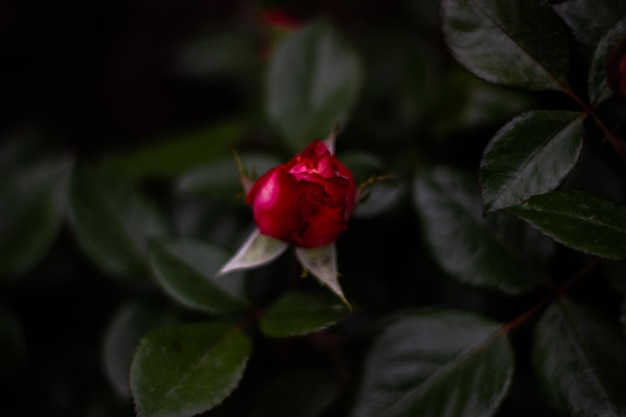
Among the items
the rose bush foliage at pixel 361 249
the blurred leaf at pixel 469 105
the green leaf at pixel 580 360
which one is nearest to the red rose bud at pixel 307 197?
the rose bush foliage at pixel 361 249

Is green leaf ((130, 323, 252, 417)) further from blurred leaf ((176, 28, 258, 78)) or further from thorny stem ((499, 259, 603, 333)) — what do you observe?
blurred leaf ((176, 28, 258, 78))

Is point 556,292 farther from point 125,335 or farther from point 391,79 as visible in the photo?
point 391,79

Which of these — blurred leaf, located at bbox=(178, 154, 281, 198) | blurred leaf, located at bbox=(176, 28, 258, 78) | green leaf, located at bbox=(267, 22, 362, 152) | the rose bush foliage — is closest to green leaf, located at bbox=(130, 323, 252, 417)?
the rose bush foliage

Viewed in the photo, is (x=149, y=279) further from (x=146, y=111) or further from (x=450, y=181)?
(x=146, y=111)

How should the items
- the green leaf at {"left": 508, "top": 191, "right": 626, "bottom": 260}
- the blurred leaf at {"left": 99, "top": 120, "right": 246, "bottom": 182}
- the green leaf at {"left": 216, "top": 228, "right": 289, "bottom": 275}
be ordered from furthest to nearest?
1. the blurred leaf at {"left": 99, "top": 120, "right": 246, "bottom": 182}
2. the green leaf at {"left": 216, "top": 228, "right": 289, "bottom": 275}
3. the green leaf at {"left": 508, "top": 191, "right": 626, "bottom": 260}

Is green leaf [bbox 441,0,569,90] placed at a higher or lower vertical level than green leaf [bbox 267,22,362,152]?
higher

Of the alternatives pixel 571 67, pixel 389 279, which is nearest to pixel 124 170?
pixel 389 279
